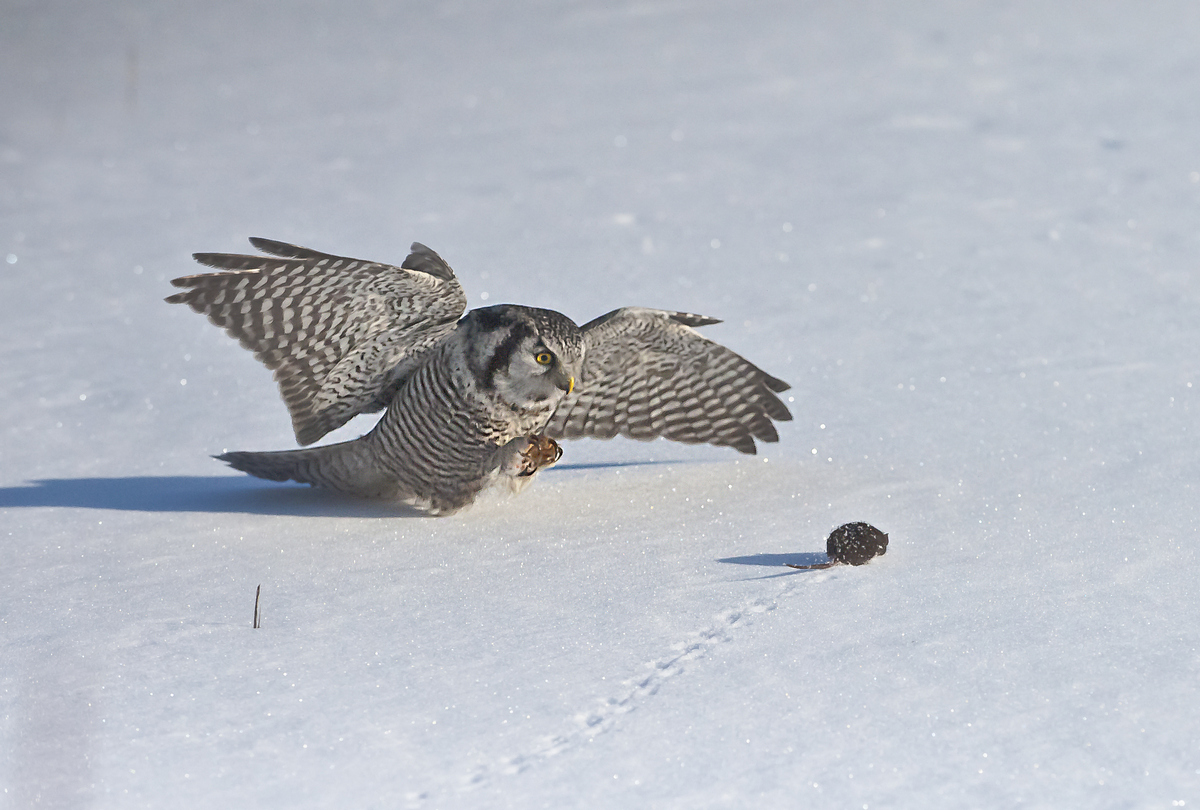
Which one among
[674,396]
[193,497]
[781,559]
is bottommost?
[781,559]

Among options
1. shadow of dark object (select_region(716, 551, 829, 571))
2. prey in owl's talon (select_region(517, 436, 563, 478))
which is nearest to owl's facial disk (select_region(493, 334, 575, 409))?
prey in owl's talon (select_region(517, 436, 563, 478))

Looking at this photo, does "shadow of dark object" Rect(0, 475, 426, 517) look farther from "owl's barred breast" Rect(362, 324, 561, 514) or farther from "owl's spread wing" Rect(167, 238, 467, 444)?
"owl's spread wing" Rect(167, 238, 467, 444)

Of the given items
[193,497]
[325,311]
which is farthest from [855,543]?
[193,497]

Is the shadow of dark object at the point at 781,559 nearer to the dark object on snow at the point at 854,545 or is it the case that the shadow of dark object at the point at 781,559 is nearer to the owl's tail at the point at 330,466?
the dark object on snow at the point at 854,545

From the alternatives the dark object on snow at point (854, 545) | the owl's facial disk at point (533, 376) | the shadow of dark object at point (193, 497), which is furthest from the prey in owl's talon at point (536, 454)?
the dark object on snow at point (854, 545)

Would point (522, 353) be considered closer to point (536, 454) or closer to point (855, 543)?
point (536, 454)

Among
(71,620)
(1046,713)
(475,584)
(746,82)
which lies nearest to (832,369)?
(475,584)

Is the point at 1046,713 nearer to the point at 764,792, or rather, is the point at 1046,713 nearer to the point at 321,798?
the point at 764,792
